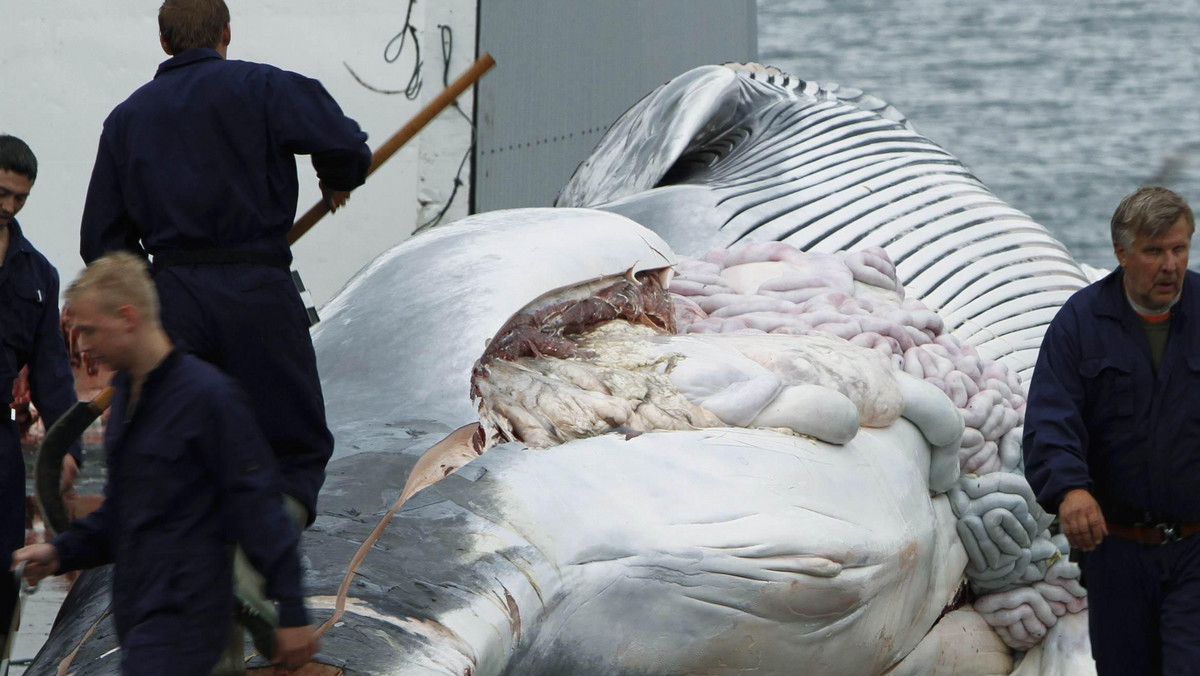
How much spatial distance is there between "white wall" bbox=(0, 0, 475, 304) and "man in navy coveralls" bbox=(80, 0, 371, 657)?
18.0 ft

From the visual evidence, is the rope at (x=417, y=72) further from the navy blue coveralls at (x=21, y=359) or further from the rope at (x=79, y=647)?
the rope at (x=79, y=647)

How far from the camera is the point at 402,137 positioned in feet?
14.6

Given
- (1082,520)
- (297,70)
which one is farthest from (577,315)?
(297,70)

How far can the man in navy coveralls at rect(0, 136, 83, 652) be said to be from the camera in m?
4.35

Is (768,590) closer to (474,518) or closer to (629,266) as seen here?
(474,518)

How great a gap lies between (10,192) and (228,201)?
1181mm

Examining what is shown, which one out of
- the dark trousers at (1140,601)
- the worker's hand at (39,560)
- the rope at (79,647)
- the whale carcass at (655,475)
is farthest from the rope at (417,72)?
the worker's hand at (39,560)

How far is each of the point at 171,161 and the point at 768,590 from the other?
162 centimetres

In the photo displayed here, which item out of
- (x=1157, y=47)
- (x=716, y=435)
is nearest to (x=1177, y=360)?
(x=716, y=435)

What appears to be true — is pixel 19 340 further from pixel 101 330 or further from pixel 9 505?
pixel 101 330

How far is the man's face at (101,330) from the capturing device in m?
2.67

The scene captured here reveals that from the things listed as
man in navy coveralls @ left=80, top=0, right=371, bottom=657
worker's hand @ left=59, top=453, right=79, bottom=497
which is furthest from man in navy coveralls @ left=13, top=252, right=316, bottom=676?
worker's hand @ left=59, top=453, right=79, bottom=497

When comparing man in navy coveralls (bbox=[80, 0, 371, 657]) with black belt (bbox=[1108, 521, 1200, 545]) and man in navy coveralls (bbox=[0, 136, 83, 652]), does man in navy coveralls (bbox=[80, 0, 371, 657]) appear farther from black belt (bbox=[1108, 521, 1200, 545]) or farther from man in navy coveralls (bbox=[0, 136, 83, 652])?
black belt (bbox=[1108, 521, 1200, 545])

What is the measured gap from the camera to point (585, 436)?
3.54 m
